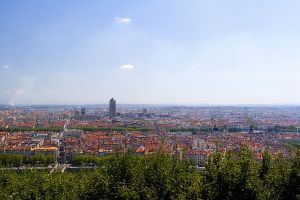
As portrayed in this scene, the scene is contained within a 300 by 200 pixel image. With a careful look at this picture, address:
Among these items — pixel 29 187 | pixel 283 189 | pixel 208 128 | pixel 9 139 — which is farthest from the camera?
pixel 208 128

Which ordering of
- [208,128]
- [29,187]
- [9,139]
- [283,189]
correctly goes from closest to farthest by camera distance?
[283,189] < [29,187] < [9,139] < [208,128]

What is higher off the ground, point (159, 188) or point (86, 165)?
point (159, 188)

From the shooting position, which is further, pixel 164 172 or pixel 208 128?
pixel 208 128

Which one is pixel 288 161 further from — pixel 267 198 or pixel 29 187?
pixel 29 187

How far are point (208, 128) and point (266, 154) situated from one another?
229ft

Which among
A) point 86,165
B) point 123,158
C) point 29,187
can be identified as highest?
point 123,158

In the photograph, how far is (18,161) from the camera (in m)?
39.3

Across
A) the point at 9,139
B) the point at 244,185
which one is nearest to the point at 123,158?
the point at 244,185

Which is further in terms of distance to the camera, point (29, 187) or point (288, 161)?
point (288, 161)

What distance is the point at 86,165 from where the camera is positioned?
1572 inches

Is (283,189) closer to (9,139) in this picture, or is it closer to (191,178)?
Answer: (191,178)

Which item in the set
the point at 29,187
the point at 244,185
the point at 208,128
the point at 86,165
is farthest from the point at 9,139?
the point at 244,185

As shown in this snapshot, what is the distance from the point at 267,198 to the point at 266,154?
2.92m

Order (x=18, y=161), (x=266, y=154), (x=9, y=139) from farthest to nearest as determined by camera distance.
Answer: (x=9, y=139) < (x=18, y=161) < (x=266, y=154)
